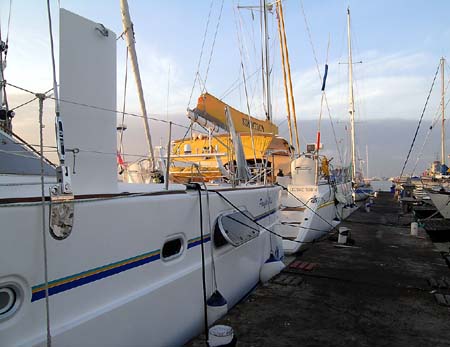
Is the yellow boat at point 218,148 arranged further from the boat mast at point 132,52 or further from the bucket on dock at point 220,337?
the bucket on dock at point 220,337

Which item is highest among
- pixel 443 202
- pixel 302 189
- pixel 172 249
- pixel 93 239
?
pixel 93 239

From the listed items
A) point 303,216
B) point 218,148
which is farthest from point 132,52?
point 303,216

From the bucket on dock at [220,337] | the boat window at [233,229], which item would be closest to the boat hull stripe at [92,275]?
the bucket on dock at [220,337]

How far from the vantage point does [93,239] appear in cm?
242

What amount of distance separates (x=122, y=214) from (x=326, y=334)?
2.76m

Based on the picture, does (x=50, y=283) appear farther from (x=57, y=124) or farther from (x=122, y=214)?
(x=57, y=124)

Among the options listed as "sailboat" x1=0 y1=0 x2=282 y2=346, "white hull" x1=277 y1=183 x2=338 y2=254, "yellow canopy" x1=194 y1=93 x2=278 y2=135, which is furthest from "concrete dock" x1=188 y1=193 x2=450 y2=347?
"yellow canopy" x1=194 y1=93 x2=278 y2=135

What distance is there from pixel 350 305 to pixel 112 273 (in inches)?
140

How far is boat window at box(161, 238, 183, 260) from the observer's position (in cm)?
328

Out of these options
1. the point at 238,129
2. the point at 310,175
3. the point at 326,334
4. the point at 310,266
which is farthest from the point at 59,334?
the point at 310,175

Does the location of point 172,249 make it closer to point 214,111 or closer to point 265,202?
point 265,202

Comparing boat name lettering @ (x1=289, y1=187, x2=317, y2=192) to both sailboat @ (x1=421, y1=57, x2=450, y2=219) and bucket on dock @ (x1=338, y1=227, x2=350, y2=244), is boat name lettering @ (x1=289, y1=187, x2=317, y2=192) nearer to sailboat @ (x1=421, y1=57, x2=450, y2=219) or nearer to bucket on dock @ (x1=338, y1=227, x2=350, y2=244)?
bucket on dock @ (x1=338, y1=227, x2=350, y2=244)

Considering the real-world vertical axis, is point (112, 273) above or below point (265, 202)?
below

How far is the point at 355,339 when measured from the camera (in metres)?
3.86
